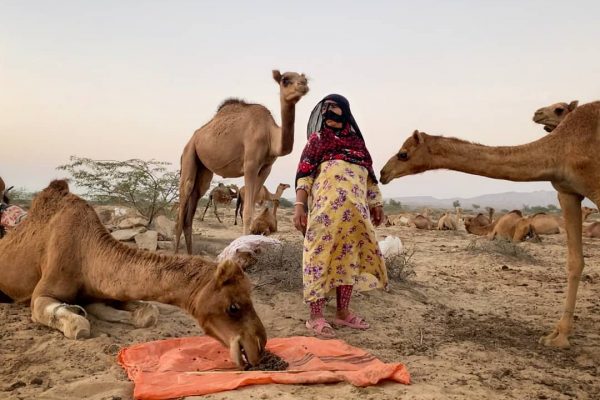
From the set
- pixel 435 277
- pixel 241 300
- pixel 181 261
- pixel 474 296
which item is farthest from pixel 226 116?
pixel 241 300

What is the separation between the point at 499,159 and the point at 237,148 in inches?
195

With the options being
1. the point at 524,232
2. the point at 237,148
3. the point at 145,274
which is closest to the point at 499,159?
the point at 145,274

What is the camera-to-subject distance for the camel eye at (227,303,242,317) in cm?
331

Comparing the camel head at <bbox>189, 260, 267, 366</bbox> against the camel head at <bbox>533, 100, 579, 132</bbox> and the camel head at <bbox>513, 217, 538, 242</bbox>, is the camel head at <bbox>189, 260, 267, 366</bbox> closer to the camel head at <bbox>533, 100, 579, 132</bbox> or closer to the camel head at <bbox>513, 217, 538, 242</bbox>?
the camel head at <bbox>533, 100, 579, 132</bbox>

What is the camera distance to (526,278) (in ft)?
28.0

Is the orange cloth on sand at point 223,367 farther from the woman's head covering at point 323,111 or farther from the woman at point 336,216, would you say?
the woman's head covering at point 323,111

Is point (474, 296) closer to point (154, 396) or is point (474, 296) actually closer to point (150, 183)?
point (154, 396)

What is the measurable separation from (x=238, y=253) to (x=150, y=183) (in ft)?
20.0

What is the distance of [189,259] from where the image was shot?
378 cm

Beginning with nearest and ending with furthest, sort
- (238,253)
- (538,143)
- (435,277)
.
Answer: (538,143) < (238,253) < (435,277)

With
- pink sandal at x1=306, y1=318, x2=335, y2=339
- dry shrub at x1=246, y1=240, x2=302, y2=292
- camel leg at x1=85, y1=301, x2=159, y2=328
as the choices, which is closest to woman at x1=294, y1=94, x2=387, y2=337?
pink sandal at x1=306, y1=318, x2=335, y2=339

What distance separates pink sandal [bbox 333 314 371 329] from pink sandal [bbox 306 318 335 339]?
207 mm

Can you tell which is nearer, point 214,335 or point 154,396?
point 154,396

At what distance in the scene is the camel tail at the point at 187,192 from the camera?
28.4ft
